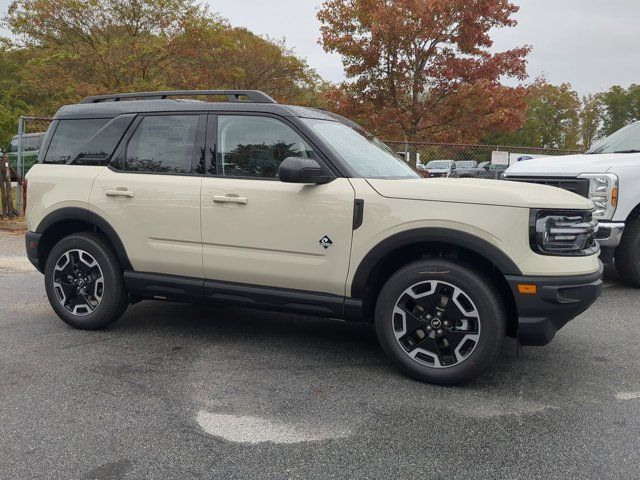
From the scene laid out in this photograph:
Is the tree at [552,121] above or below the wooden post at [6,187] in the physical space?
above

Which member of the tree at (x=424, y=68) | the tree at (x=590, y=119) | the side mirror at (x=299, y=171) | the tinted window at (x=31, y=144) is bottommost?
the side mirror at (x=299, y=171)

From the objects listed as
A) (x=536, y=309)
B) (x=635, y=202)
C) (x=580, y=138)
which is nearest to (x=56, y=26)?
(x=635, y=202)

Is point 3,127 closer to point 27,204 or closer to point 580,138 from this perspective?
point 27,204

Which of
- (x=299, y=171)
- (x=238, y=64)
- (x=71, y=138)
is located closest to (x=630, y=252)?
(x=299, y=171)

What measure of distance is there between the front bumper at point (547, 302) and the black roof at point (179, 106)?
76.9 inches

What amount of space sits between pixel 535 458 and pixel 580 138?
64.7m

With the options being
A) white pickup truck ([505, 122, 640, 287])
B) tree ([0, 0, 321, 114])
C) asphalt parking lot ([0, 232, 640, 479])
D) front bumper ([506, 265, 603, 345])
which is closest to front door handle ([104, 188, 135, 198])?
asphalt parking lot ([0, 232, 640, 479])

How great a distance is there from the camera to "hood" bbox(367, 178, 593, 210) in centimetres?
342

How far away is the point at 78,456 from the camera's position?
2742 mm

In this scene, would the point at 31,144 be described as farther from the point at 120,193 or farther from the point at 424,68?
the point at 120,193

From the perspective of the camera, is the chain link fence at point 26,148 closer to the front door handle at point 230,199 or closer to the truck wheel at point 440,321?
the front door handle at point 230,199

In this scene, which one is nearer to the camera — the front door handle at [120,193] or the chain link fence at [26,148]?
the front door handle at [120,193]

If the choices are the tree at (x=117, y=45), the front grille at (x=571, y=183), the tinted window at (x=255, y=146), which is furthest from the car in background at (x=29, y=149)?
the front grille at (x=571, y=183)

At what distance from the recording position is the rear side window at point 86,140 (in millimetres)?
4625
